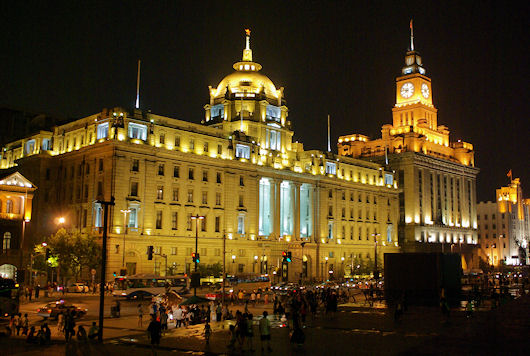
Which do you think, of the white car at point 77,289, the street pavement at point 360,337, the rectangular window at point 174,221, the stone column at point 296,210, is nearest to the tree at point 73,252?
the white car at point 77,289

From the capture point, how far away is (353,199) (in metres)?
122

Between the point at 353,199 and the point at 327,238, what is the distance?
1375cm

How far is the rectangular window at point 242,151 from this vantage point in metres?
97.4

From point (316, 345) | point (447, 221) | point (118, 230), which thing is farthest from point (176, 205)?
point (447, 221)

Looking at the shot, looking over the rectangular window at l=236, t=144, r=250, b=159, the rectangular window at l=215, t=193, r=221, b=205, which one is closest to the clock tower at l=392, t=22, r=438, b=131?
the rectangular window at l=236, t=144, r=250, b=159

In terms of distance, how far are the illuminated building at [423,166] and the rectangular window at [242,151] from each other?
53.9 meters

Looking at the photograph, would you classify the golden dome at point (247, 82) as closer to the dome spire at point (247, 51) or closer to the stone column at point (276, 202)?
the dome spire at point (247, 51)

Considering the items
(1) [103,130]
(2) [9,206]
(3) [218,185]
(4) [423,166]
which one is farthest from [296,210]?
(4) [423,166]

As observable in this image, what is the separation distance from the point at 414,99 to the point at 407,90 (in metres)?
4.11

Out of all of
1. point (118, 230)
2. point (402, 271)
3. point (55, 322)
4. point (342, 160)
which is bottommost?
point (55, 322)

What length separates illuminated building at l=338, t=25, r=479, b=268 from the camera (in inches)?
5659

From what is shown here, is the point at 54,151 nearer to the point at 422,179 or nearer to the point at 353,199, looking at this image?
the point at 353,199

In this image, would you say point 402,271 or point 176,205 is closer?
point 402,271

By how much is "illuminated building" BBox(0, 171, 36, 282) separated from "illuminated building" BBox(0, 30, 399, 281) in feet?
17.9
